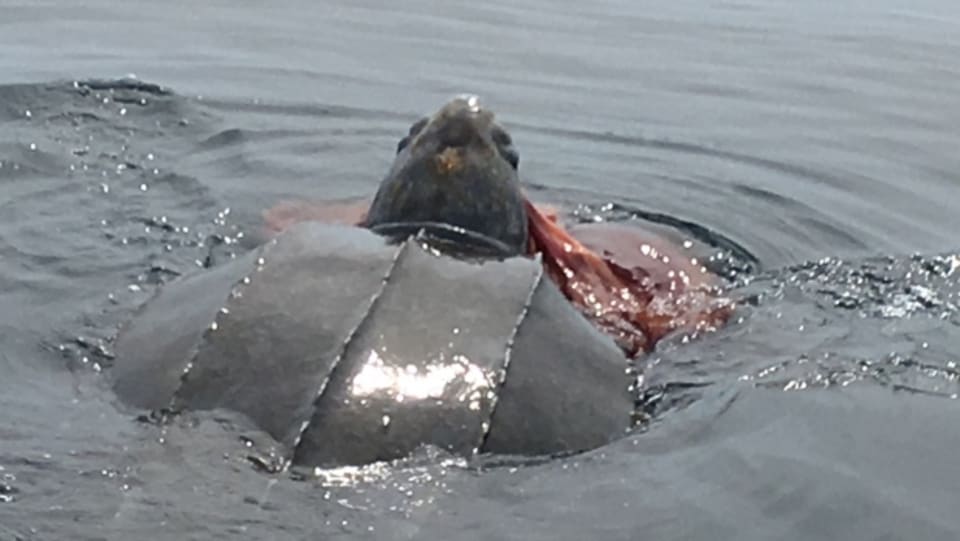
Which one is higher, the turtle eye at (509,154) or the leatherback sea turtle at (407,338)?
the turtle eye at (509,154)

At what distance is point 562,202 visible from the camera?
27.4 ft

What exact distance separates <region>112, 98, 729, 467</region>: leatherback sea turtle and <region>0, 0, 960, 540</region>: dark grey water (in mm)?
117

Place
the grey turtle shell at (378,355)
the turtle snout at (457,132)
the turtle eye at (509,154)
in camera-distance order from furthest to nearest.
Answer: the turtle eye at (509,154)
the turtle snout at (457,132)
the grey turtle shell at (378,355)

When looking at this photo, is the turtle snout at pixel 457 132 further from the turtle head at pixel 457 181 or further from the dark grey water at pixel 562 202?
the dark grey water at pixel 562 202

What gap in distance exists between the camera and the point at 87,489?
14.5ft

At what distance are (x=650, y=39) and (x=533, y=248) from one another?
6078mm

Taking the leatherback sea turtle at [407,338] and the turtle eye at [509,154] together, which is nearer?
the leatherback sea turtle at [407,338]

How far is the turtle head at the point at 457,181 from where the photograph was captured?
6320 mm

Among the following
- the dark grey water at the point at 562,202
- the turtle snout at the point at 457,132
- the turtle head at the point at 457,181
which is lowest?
the dark grey water at the point at 562,202

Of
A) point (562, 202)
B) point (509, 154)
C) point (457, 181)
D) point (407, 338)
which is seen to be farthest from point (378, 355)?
point (562, 202)

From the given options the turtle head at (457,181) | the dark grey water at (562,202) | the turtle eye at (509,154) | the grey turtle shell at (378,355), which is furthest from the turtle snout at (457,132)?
the dark grey water at (562,202)

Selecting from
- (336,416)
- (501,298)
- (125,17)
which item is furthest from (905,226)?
(125,17)

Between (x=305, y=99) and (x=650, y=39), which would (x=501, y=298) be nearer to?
(x=305, y=99)

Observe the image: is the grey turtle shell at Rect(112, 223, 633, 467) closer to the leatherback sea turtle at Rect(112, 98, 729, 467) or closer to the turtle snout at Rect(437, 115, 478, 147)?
the leatherback sea turtle at Rect(112, 98, 729, 467)
